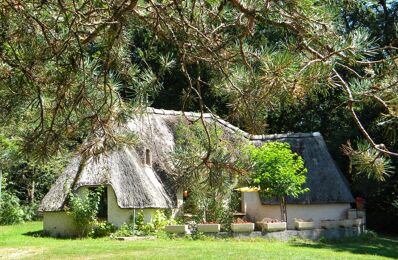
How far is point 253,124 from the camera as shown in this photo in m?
4.09

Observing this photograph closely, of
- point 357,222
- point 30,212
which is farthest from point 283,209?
point 30,212

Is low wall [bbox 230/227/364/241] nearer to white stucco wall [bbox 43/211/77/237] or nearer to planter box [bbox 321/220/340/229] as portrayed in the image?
planter box [bbox 321/220/340/229]

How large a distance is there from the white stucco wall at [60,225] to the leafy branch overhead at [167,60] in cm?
1196

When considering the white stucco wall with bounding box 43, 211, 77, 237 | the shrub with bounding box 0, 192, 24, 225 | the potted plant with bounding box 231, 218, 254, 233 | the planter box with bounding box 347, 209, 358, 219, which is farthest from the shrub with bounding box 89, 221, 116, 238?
the planter box with bounding box 347, 209, 358, 219

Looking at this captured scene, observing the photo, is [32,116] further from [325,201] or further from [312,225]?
[325,201]

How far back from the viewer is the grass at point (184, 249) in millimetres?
11727

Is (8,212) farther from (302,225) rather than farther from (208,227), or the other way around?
(302,225)

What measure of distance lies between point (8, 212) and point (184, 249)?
10.9 m

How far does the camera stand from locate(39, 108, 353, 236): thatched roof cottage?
1628 centimetres

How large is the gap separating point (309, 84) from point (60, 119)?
7.84ft

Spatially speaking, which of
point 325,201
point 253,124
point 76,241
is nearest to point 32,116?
point 253,124

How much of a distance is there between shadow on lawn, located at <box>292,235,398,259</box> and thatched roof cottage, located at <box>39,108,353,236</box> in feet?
6.71

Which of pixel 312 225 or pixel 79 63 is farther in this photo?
pixel 312 225

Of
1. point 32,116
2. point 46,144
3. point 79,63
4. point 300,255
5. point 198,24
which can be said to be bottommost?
point 300,255
